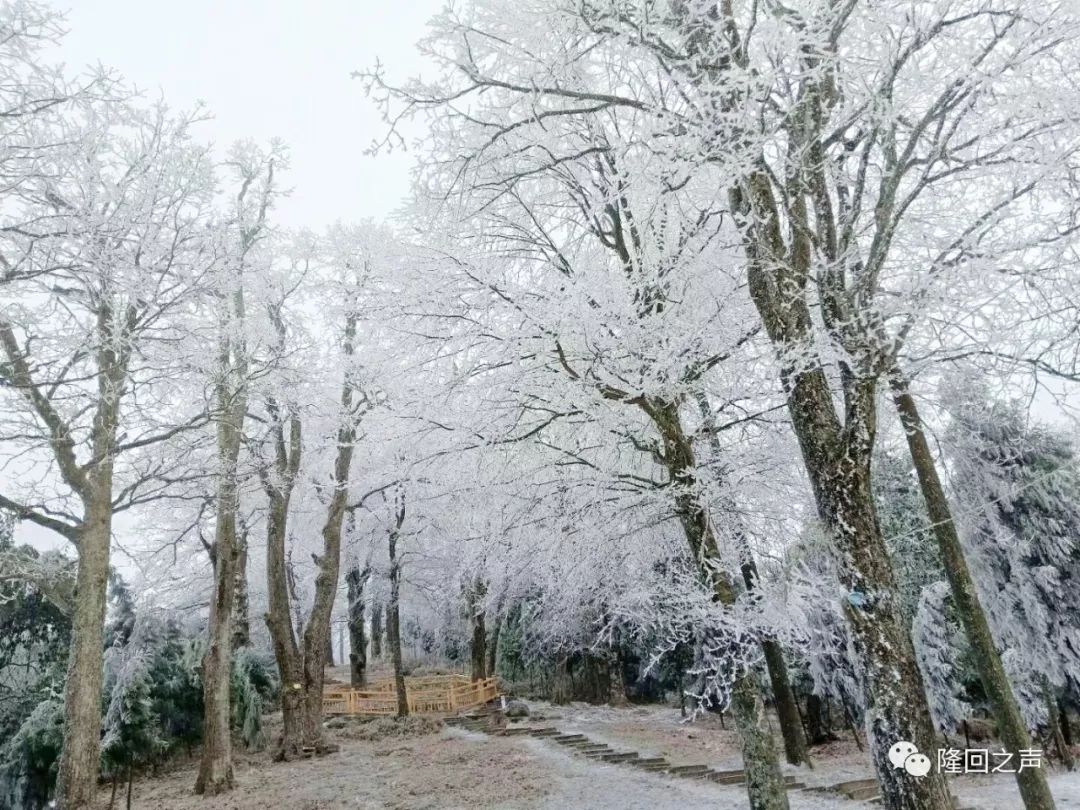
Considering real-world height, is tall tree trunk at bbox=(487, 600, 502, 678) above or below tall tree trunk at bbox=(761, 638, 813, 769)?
above

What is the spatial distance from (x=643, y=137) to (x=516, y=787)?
8.45 meters

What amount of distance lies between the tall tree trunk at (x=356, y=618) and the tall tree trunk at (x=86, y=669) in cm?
1443

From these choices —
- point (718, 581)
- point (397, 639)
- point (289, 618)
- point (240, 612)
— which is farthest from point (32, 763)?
point (718, 581)

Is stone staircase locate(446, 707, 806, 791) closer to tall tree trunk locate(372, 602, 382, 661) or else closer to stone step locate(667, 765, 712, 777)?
stone step locate(667, 765, 712, 777)

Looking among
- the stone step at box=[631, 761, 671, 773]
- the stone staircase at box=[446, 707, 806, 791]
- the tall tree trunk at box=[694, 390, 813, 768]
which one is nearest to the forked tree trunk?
the stone staircase at box=[446, 707, 806, 791]

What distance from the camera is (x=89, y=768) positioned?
605 cm

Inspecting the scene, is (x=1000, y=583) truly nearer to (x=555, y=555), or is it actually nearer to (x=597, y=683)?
(x=555, y=555)

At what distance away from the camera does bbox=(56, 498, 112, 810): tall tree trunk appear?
5.98 metres

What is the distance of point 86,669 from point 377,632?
→ 31.9 metres

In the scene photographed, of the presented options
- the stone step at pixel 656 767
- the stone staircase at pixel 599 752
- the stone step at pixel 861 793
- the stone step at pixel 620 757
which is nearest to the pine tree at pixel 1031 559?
the stone step at pixel 861 793

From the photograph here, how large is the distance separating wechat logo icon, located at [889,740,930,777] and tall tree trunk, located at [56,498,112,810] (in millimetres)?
6568

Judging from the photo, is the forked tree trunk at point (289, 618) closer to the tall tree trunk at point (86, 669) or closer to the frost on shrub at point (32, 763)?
the frost on shrub at point (32, 763)

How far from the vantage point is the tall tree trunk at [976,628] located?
5949 millimetres

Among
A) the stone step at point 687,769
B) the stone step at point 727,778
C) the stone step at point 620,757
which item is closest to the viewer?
the stone step at point 727,778
